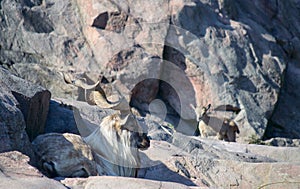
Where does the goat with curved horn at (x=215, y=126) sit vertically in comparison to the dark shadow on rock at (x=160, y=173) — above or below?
below

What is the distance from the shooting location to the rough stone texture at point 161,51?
17734mm

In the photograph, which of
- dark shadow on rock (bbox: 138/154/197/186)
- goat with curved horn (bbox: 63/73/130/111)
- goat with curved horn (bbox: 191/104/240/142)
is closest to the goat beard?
goat with curved horn (bbox: 63/73/130/111)

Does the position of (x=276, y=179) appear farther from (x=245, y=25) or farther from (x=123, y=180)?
(x=245, y=25)

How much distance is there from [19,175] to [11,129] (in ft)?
3.56

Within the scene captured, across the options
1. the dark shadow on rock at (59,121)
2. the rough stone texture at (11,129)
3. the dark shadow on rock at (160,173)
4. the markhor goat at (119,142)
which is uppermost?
the rough stone texture at (11,129)

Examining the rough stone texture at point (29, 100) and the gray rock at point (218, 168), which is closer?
the rough stone texture at point (29, 100)

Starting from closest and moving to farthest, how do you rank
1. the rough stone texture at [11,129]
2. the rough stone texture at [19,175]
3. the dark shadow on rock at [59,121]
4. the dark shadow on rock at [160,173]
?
the rough stone texture at [19,175] < the rough stone texture at [11,129] < the dark shadow on rock at [160,173] < the dark shadow on rock at [59,121]

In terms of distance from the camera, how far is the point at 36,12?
59.4 ft

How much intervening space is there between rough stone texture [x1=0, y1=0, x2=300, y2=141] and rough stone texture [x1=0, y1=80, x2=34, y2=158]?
32.6 ft

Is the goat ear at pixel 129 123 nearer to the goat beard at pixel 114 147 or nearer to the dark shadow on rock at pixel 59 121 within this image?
the goat beard at pixel 114 147

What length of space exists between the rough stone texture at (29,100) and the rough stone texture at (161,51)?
28.8ft

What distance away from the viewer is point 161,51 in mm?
18328

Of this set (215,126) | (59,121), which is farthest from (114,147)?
(215,126)

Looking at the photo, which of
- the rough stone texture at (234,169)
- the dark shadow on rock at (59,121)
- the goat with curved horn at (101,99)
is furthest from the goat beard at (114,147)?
the rough stone texture at (234,169)
